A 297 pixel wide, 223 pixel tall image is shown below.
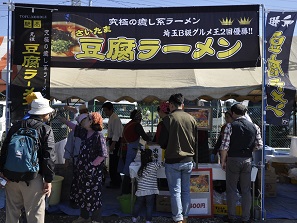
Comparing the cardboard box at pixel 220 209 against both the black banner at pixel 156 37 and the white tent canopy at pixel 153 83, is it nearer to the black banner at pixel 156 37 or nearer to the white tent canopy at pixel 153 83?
the white tent canopy at pixel 153 83

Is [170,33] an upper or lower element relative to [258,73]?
upper

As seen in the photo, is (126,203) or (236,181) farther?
(126,203)

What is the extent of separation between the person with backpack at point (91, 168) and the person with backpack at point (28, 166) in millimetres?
1016

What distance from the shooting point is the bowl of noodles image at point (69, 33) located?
18.7 ft

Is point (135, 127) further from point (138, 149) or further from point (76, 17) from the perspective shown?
point (76, 17)

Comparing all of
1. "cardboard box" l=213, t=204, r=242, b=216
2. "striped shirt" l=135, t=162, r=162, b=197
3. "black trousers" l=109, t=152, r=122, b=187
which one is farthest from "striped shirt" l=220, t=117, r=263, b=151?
"black trousers" l=109, t=152, r=122, b=187

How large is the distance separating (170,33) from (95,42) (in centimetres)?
127

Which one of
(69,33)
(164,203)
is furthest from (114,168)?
(69,33)

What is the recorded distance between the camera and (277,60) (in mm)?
5367

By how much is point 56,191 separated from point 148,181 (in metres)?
1.77

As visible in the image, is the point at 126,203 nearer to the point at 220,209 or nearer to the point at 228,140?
the point at 220,209

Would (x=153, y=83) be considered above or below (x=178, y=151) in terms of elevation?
above

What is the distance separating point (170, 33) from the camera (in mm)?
5695

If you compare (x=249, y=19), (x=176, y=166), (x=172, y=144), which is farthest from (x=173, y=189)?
(x=249, y=19)
